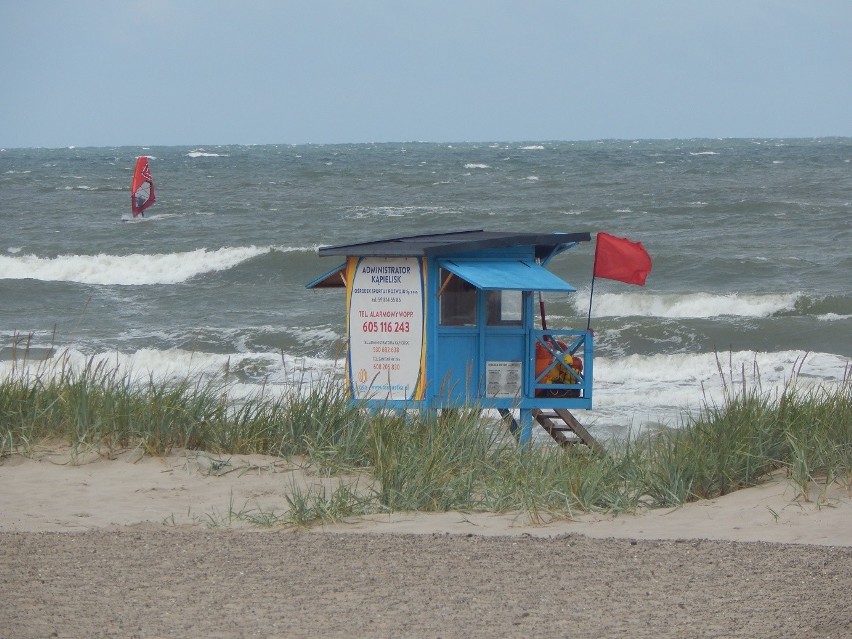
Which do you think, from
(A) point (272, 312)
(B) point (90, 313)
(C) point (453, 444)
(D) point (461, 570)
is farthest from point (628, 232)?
(D) point (461, 570)

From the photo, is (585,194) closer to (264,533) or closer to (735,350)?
(735,350)

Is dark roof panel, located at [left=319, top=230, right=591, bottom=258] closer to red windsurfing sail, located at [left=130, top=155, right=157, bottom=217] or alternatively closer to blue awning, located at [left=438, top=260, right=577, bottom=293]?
blue awning, located at [left=438, top=260, right=577, bottom=293]

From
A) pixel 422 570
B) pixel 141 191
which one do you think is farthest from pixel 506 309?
pixel 141 191

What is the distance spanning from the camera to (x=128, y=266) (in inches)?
1220

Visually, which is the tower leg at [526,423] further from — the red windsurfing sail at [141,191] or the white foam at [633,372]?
the red windsurfing sail at [141,191]

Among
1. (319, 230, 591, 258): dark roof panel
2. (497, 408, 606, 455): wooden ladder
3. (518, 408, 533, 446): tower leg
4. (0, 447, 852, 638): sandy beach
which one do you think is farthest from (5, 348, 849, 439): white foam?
(0, 447, 852, 638): sandy beach

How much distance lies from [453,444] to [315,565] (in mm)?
2360

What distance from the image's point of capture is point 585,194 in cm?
4875

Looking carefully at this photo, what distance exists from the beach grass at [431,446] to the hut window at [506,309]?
0.83 meters

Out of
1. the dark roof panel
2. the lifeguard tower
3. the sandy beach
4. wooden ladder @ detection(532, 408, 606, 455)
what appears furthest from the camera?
wooden ladder @ detection(532, 408, 606, 455)

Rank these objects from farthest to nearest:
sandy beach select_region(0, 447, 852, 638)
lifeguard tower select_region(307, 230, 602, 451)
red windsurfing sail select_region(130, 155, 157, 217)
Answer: red windsurfing sail select_region(130, 155, 157, 217)
lifeguard tower select_region(307, 230, 602, 451)
sandy beach select_region(0, 447, 852, 638)

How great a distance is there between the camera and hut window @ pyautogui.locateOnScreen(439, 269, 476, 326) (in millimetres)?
9359

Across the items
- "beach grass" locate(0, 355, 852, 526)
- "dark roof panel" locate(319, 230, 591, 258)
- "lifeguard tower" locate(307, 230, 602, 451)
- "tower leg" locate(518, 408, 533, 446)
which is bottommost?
"tower leg" locate(518, 408, 533, 446)

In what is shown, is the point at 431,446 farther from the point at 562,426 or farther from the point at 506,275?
the point at 562,426
